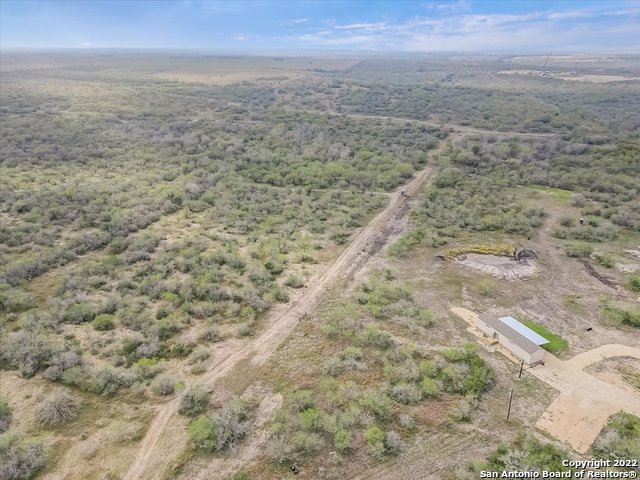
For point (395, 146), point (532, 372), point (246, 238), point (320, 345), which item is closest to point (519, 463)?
point (532, 372)

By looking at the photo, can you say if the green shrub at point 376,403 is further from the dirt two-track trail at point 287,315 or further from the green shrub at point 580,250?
the green shrub at point 580,250

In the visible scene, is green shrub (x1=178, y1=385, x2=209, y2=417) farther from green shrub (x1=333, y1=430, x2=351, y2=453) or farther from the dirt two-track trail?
green shrub (x1=333, y1=430, x2=351, y2=453)

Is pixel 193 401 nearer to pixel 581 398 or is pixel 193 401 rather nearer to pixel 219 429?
pixel 219 429

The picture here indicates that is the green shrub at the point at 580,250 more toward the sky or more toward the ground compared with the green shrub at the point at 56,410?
more toward the ground

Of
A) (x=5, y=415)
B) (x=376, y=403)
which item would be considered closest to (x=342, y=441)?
(x=376, y=403)

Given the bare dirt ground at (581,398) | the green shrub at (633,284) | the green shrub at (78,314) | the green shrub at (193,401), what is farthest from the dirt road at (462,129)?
the green shrub at (193,401)

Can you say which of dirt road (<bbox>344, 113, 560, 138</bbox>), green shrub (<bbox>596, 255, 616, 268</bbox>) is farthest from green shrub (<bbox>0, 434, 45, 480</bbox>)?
dirt road (<bbox>344, 113, 560, 138</bbox>)

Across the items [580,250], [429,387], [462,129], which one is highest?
[462,129]
